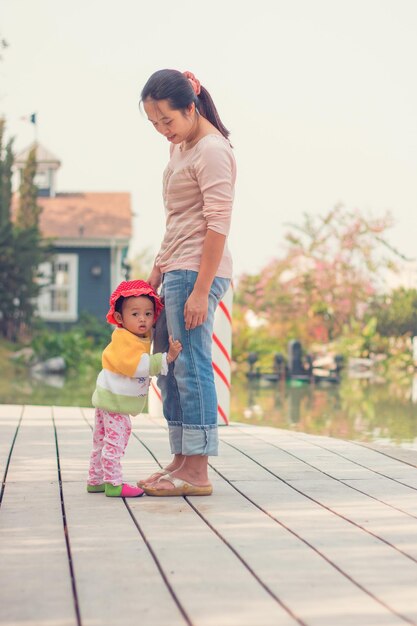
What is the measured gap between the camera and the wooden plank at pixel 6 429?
5202 mm

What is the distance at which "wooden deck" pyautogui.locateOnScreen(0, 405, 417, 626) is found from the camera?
2.54m

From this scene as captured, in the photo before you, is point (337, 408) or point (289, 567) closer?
point (289, 567)

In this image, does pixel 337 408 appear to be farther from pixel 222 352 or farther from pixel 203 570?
pixel 203 570

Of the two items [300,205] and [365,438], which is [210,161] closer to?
[365,438]

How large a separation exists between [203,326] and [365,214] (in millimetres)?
24293

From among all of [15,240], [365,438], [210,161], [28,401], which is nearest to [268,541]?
[210,161]

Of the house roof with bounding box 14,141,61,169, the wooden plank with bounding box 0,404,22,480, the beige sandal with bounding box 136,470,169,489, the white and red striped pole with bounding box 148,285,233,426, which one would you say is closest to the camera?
the beige sandal with bounding box 136,470,169,489

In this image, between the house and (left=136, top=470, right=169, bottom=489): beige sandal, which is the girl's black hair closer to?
(left=136, top=470, right=169, bottom=489): beige sandal

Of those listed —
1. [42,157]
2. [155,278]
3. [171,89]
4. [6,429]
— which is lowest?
[6,429]

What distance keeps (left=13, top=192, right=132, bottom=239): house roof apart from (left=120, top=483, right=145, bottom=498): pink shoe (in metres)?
23.3

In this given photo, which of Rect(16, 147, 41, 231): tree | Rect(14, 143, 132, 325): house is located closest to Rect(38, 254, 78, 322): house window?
Rect(14, 143, 132, 325): house

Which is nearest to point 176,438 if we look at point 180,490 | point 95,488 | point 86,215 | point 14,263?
point 180,490

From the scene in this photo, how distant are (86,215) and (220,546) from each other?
26608 millimetres

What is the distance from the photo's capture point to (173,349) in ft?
14.0
